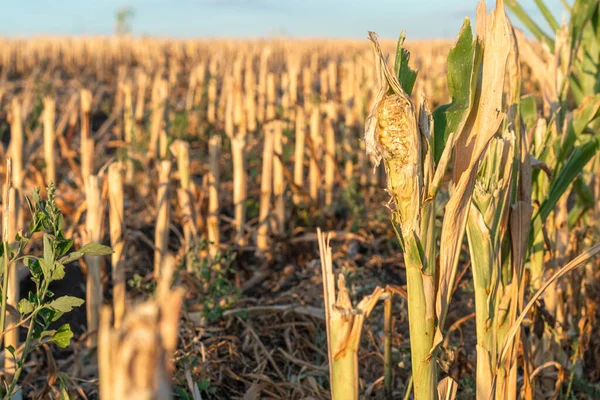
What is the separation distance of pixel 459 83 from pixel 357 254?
208 centimetres

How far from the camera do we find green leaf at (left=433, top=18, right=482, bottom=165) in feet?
3.98

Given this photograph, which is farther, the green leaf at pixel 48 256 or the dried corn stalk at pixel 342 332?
the green leaf at pixel 48 256

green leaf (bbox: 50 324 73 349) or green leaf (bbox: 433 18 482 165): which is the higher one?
green leaf (bbox: 433 18 482 165)

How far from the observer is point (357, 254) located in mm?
3270

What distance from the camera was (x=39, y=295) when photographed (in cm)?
128

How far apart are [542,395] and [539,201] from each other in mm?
584

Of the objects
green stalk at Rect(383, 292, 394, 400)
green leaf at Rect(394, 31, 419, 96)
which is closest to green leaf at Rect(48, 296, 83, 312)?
green leaf at Rect(394, 31, 419, 96)

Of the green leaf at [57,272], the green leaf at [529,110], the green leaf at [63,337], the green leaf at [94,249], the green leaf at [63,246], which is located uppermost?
the green leaf at [529,110]

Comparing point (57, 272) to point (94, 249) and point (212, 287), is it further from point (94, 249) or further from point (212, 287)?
point (212, 287)

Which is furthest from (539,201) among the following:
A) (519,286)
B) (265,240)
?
(265,240)

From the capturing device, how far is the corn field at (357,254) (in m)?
1.17

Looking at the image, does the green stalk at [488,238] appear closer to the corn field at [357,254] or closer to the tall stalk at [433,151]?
the corn field at [357,254]

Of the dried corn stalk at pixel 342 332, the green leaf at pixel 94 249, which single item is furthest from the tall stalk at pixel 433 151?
the green leaf at pixel 94 249

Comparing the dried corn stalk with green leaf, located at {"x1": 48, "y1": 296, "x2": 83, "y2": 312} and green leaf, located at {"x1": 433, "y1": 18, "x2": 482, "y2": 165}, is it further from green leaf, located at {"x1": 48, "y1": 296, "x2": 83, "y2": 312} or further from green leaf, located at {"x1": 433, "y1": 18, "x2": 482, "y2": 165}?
green leaf, located at {"x1": 48, "y1": 296, "x2": 83, "y2": 312}
